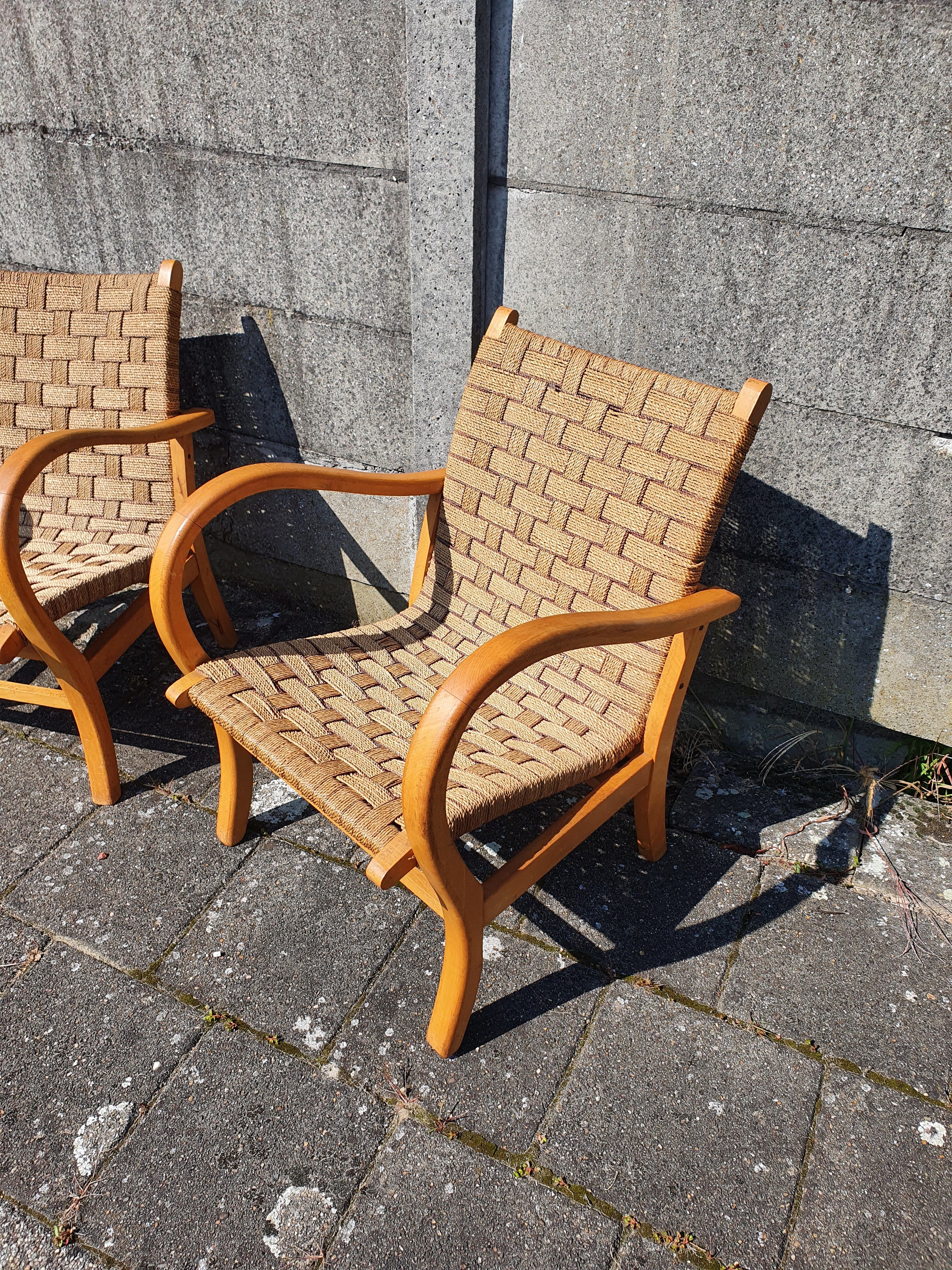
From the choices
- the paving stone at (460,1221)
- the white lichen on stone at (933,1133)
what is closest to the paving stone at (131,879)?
the paving stone at (460,1221)

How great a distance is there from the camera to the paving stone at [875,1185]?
1.43 meters

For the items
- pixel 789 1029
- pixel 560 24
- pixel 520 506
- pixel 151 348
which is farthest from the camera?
pixel 151 348

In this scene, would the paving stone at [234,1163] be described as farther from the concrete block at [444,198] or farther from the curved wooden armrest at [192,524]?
the concrete block at [444,198]

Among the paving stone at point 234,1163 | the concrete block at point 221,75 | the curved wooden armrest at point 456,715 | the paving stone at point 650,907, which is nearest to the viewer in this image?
the curved wooden armrest at point 456,715

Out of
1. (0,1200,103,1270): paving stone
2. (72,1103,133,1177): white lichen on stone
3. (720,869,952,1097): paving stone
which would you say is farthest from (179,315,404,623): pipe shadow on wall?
(0,1200,103,1270): paving stone

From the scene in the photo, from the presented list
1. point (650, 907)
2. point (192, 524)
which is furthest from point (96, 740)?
point (650, 907)

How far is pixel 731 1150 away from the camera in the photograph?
1.56m

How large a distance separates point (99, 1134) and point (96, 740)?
936mm

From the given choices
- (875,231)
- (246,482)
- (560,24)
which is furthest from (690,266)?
(246,482)

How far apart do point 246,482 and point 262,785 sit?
857 millimetres

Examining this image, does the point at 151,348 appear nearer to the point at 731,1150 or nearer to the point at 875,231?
the point at 875,231

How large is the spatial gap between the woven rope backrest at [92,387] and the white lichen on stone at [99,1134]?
1.44 metres

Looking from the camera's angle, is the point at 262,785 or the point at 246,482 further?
the point at 262,785

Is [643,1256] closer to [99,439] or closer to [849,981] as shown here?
[849,981]
